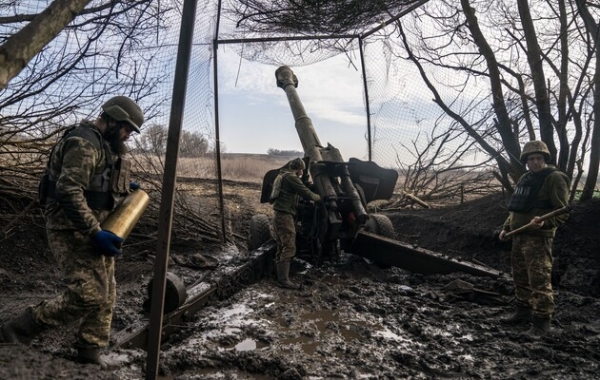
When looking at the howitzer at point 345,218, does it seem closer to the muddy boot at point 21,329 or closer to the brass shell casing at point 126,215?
the brass shell casing at point 126,215

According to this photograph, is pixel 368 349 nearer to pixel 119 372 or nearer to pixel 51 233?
pixel 119 372

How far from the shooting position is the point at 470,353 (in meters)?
Answer: 3.73

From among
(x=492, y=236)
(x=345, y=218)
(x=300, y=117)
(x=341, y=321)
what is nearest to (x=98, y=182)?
(x=341, y=321)

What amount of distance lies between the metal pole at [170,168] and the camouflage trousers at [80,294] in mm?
942

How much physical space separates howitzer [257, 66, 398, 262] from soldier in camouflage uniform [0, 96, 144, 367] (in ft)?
11.1

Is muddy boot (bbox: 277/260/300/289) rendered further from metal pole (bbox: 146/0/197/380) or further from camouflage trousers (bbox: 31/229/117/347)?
metal pole (bbox: 146/0/197/380)

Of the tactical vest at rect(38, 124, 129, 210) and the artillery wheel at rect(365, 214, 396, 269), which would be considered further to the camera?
the artillery wheel at rect(365, 214, 396, 269)

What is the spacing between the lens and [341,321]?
4.55m

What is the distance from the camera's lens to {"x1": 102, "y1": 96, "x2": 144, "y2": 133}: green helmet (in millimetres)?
3369

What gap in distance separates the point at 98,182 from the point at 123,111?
0.54m

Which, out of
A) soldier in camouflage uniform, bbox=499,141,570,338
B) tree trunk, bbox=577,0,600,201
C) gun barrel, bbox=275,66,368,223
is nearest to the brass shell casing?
gun barrel, bbox=275,66,368,223

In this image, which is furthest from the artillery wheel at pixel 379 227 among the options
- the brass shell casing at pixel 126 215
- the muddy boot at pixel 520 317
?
the brass shell casing at pixel 126 215

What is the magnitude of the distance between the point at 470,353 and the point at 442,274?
88.2 inches

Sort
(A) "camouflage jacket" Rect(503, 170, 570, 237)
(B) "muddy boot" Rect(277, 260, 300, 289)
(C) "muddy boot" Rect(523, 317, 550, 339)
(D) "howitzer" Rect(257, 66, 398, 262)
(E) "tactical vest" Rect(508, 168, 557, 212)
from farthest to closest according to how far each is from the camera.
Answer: (D) "howitzer" Rect(257, 66, 398, 262)
(B) "muddy boot" Rect(277, 260, 300, 289)
(E) "tactical vest" Rect(508, 168, 557, 212)
(A) "camouflage jacket" Rect(503, 170, 570, 237)
(C) "muddy boot" Rect(523, 317, 550, 339)
